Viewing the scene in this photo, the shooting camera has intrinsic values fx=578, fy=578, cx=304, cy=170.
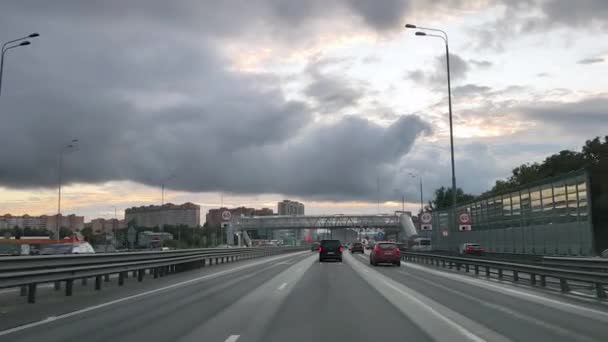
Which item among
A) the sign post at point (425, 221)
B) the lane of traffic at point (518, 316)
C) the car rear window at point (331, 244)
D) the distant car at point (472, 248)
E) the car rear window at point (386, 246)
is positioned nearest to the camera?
the lane of traffic at point (518, 316)

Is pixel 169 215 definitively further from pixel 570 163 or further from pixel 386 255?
pixel 386 255

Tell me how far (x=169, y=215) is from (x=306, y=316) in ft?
493

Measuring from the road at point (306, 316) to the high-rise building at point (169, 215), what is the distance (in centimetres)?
13602

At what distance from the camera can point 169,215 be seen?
15725 centimetres

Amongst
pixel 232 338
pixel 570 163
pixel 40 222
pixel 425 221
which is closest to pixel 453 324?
pixel 232 338

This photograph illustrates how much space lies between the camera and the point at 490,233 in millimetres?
51094

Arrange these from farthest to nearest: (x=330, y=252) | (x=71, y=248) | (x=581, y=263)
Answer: (x=330, y=252) < (x=71, y=248) < (x=581, y=263)

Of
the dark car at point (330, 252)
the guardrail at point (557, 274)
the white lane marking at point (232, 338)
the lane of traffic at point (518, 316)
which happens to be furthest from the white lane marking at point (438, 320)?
the dark car at point (330, 252)

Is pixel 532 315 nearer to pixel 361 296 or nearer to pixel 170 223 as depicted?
pixel 361 296

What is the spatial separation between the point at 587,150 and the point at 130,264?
83778mm

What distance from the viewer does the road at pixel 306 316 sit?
9383mm

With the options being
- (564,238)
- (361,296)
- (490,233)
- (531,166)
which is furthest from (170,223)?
(361,296)

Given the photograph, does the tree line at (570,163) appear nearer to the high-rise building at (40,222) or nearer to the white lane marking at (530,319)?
the white lane marking at (530,319)

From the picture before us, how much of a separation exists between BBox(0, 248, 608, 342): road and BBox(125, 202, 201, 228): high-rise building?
136m
